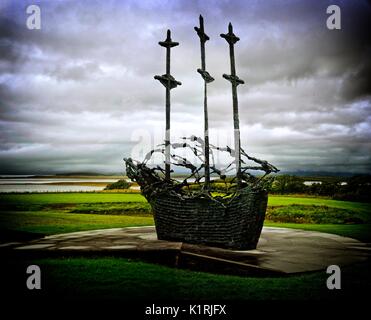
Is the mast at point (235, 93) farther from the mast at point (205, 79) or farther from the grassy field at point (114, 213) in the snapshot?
the grassy field at point (114, 213)

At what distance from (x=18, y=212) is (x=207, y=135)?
31.1 feet

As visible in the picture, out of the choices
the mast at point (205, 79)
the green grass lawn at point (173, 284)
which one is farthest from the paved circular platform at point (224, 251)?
the mast at point (205, 79)

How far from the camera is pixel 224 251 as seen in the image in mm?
7594

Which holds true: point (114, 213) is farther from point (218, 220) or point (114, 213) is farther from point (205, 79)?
point (205, 79)

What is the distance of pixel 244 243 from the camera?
8000 millimetres

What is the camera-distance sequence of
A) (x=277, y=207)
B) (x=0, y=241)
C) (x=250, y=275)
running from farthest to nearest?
(x=277, y=207) → (x=0, y=241) → (x=250, y=275)

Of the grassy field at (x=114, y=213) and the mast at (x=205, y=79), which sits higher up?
the mast at (x=205, y=79)

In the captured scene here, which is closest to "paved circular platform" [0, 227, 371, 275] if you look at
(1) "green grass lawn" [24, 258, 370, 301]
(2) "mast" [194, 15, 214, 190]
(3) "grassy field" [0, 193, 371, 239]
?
(1) "green grass lawn" [24, 258, 370, 301]

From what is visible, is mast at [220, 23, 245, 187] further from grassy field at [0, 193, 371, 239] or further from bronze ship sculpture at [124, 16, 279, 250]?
grassy field at [0, 193, 371, 239]

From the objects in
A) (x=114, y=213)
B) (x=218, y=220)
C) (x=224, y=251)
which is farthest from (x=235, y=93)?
(x=114, y=213)

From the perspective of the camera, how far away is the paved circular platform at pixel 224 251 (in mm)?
6332
